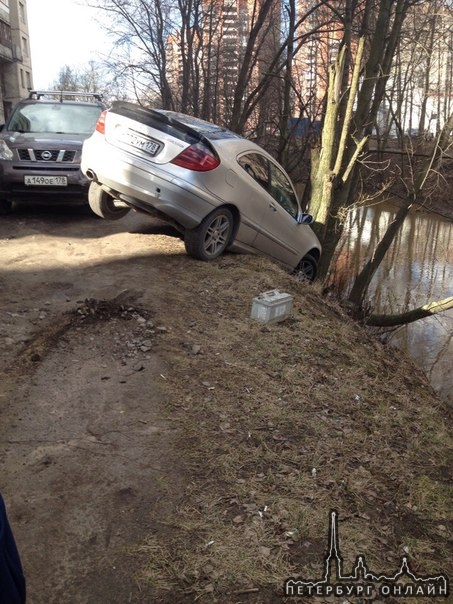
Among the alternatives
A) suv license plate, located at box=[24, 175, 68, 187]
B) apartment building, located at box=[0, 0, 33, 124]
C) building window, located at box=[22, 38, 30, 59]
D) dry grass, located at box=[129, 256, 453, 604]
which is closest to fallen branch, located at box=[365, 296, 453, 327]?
dry grass, located at box=[129, 256, 453, 604]

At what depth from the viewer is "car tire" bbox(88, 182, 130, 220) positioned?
7672 mm

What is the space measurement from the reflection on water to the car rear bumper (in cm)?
522

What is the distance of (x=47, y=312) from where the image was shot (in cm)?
512

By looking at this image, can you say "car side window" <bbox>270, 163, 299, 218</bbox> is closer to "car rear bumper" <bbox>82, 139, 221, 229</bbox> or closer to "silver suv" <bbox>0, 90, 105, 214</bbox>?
"car rear bumper" <bbox>82, 139, 221, 229</bbox>

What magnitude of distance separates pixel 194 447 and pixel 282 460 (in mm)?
576

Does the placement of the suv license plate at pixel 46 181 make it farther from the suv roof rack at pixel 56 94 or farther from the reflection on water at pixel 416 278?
the reflection on water at pixel 416 278

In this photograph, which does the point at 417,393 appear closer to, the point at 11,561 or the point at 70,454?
the point at 70,454

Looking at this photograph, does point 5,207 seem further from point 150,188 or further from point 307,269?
point 307,269

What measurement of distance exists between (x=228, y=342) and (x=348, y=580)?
2.73 m

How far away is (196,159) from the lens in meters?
6.27

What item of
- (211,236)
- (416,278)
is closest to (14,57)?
(416,278)

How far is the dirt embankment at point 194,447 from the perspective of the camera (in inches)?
100

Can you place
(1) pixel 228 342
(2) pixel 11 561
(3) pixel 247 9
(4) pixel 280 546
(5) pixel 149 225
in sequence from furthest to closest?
(3) pixel 247 9 → (5) pixel 149 225 → (1) pixel 228 342 → (4) pixel 280 546 → (2) pixel 11 561

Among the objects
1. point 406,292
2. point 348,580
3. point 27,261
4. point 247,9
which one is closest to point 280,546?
point 348,580
